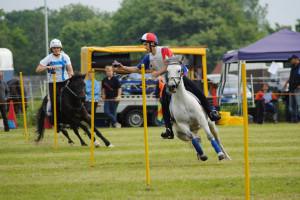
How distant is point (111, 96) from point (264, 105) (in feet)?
17.6

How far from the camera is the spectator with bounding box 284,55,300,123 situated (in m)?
29.4

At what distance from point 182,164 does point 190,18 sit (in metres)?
80.6

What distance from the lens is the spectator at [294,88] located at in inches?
1156

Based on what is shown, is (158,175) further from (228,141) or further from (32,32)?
(32,32)

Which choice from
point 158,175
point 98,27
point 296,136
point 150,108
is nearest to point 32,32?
point 98,27

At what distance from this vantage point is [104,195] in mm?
11398

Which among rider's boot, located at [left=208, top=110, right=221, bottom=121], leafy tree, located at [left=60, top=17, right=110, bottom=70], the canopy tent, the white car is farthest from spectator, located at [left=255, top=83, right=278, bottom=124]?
leafy tree, located at [left=60, top=17, right=110, bottom=70]

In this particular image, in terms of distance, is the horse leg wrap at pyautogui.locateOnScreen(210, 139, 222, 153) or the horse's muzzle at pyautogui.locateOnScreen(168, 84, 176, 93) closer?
the horse's muzzle at pyautogui.locateOnScreen(168, 84, 176, 93)

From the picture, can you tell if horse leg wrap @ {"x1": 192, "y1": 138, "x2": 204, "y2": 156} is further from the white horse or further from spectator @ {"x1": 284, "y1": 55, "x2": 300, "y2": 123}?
spectator @ {"x1": 284, "y1": 55, "x2": 300, "y2": 123}

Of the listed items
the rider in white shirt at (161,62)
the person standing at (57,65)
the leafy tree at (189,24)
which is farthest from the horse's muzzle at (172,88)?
the leafy tree at (189,24)

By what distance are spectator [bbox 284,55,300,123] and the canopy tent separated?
1.68 m

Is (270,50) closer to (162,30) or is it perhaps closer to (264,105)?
(264,105)

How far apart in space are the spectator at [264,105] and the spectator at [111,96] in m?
Answer: 4.75

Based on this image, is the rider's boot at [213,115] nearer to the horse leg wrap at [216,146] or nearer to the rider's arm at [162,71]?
the horse leg wrap at [216,146]
